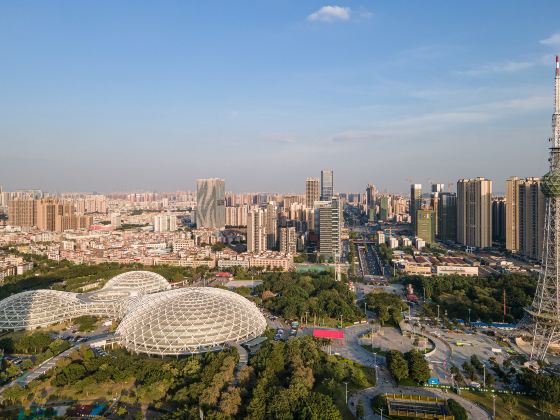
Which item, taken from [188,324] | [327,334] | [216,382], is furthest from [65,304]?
[327,334]

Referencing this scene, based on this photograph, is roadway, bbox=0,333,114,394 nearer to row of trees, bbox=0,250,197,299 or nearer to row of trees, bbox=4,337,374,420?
row of trees, bbox=4,337,374,420

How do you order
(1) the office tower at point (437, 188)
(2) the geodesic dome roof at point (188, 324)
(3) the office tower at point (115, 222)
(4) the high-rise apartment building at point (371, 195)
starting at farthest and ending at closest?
(4) the high-rise apartment building at point (371, 195) < (1) the office tower at point (437, 188) < (3) the office tower at point (115, 222) < (2) the geodesic dome roof at point (188, 324)

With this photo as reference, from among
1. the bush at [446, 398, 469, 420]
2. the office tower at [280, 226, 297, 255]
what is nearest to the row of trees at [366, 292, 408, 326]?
the bush at [446, 398, 469, 420]

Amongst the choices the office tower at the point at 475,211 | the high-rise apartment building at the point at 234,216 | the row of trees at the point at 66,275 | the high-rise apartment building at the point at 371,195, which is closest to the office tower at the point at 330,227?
the row of trees at the point at 66,275

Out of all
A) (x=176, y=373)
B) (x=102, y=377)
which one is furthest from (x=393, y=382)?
(x=102, y=377)

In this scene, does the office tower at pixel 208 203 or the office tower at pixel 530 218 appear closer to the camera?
the office tower at pixel 530 218

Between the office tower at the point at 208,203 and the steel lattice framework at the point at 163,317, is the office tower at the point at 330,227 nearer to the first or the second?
the steel lattice framework at the point at 163,317

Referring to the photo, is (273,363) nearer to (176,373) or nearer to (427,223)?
(176,373)
